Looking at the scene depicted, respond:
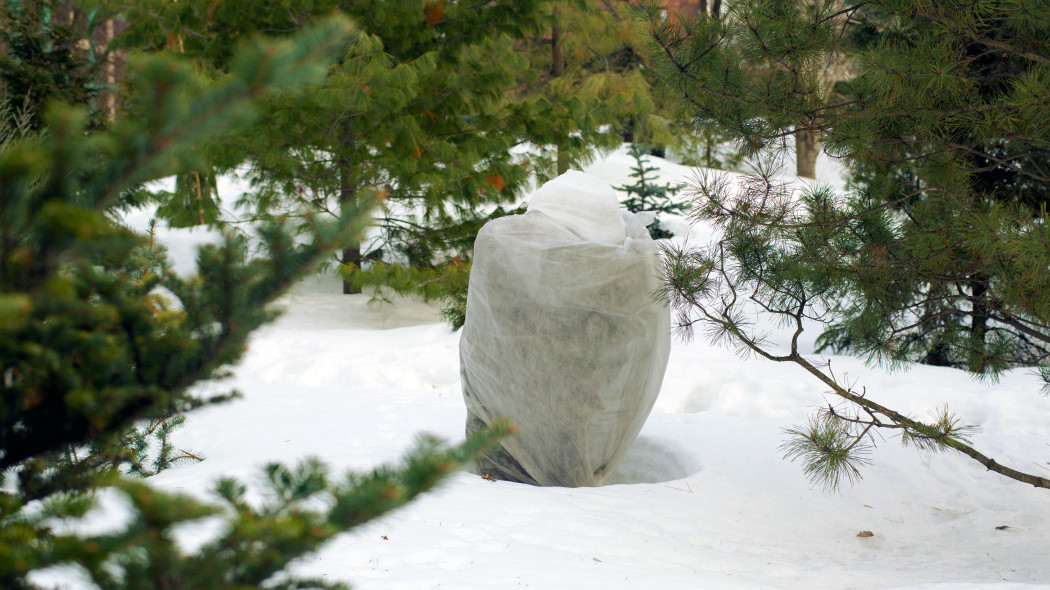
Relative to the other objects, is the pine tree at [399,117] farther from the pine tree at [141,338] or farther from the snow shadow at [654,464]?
the pine tree at [141,338]

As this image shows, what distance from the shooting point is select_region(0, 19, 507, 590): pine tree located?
2.69 feet

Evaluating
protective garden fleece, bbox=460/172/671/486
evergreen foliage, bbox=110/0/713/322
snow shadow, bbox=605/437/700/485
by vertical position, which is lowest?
snow shadow, bbox=605/437/700/485

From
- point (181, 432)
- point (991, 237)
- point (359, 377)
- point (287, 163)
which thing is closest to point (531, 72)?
point (287, 163)

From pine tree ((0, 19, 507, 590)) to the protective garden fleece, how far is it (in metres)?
2.31

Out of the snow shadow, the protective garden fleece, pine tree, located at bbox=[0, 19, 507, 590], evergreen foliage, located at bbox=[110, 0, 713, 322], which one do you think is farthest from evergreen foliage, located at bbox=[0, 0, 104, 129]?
pine tree, located at bbox=[0, 19, 507, 590]

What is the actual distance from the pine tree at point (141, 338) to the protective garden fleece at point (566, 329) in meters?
2.31

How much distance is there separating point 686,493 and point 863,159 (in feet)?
5.67

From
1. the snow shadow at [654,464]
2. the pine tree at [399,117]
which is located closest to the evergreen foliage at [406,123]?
the pine tree at [399,117]

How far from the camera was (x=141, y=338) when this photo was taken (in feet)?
3.48

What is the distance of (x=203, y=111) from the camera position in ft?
2.74

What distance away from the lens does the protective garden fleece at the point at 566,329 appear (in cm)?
341

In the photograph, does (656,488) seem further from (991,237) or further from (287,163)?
(287,163)

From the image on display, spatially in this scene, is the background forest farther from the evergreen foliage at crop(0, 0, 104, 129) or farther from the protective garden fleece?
the protective garden fleece

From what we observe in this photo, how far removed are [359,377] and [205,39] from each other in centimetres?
488
